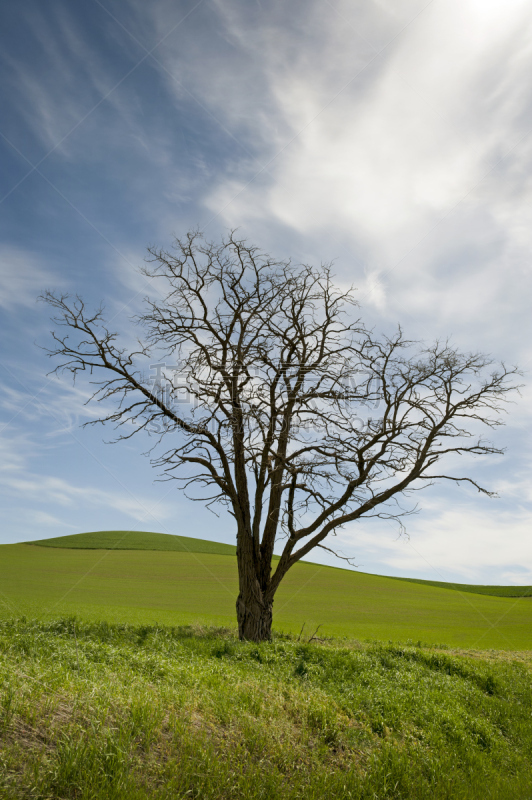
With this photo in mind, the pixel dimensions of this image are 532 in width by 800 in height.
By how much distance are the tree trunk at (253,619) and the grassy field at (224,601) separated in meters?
5.62

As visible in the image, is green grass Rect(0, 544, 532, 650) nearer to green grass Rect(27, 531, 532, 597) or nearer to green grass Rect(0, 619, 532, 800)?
green grass Rect(0, 619, 532, 800)

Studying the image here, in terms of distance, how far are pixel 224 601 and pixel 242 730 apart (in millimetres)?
27218

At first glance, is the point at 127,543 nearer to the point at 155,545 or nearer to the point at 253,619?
the point at 155,545

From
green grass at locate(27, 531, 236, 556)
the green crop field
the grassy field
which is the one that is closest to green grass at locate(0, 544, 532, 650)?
the grassy field

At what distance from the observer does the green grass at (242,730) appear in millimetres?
4523

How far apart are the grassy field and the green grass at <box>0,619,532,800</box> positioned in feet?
33.9

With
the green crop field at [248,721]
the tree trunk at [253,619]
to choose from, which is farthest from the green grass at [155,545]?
the green crop field at [248,721]

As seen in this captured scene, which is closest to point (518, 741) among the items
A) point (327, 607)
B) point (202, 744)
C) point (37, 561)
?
point (202, 744)

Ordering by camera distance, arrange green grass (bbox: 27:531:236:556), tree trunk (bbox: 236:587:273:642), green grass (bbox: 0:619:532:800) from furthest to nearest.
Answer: green grass (bbox: 27:531:236:556)
tree trunk (bbox: 236:587:273:642)
green grass (bbox: 0:619:532:800)

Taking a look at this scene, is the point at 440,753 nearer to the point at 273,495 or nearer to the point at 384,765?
the point at 384,765

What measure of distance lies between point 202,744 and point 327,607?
2814cm

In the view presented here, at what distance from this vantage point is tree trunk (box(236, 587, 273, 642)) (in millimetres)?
13688

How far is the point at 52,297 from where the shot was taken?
15336 millimetres

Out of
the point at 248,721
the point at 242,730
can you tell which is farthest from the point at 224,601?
the point at 242,730
